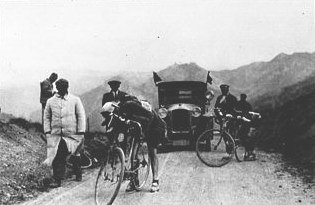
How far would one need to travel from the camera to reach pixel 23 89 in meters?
43.4

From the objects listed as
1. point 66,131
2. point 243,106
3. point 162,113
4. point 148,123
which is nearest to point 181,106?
point 162,113

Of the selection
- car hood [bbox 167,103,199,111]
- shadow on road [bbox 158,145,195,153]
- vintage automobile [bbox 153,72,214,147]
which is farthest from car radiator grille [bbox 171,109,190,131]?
shadow on road [bbox 158,145,195,153]

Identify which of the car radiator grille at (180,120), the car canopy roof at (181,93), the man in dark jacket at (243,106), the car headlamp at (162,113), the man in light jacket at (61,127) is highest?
the man in light jacket at (61,127)

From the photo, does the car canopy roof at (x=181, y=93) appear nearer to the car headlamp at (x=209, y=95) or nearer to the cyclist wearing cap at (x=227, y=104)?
the car headlamp at (x=209, y=95)

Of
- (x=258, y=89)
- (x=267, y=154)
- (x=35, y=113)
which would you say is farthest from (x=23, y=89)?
(x=267, y=154)

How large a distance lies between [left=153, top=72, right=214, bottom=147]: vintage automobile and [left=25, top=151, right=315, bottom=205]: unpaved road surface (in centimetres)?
378

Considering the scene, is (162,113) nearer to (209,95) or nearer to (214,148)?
(209,95)

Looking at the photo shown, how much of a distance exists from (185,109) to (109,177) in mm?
8507

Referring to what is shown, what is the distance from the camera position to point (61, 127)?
8.36 metres

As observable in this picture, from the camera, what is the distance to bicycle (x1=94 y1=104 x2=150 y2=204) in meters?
6.45

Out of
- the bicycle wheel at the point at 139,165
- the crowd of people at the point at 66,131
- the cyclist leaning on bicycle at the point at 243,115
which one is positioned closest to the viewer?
the bicycle wheel at the point at 139,165

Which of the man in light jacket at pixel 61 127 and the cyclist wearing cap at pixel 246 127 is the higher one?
the man in light jacket at pixel 61 127

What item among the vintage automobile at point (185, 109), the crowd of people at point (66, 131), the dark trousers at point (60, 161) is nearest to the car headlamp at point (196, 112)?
the vintage automobile at point (185, 109)

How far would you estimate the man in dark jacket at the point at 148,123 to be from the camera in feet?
23.7
